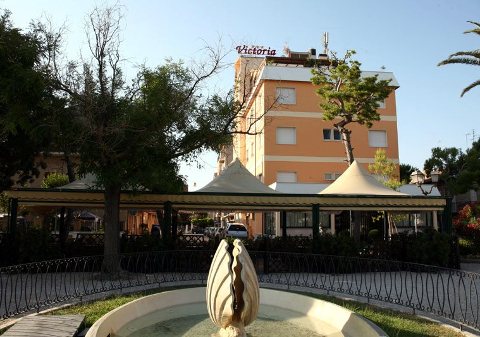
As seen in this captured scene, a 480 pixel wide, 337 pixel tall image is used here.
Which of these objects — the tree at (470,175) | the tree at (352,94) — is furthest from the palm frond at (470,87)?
the tree at (470,175)

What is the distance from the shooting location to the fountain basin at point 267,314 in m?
6.20

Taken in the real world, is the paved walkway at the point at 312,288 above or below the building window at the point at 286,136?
below

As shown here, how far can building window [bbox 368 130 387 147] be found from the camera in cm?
3419

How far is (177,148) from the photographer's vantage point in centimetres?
1440

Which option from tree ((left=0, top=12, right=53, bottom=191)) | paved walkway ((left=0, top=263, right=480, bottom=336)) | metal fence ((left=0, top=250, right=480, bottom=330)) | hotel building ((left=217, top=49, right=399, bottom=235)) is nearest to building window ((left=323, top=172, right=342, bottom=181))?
hotel building ((left=217, top=49, right=399, bottom=235))

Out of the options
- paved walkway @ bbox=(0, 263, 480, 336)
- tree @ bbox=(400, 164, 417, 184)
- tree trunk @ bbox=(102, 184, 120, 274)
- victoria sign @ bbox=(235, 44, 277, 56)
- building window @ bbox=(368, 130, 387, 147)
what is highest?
victoria sign @ bbox=(235, 44, 277, 56)

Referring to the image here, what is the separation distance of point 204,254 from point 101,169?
15.1 feet

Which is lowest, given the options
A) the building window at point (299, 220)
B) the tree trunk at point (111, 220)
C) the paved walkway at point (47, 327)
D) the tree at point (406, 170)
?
the paved walkway at point (47, 327)

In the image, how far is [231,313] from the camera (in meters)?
5.55

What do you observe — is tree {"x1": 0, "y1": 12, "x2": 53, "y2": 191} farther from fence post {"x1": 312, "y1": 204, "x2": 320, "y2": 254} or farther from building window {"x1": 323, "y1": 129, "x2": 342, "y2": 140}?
building window {"x1": 323, "y1": 129, "x2": 342, "y2": 140}

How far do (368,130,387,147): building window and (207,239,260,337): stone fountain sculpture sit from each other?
99.6 ft

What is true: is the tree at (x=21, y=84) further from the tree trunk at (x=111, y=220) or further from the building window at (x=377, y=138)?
the building window at (x=377, y=138)

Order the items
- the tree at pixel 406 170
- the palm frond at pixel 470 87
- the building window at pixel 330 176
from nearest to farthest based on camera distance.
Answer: the palm frond at pixel 470 87 < the building window at pixel 330 176 < the tree at pixel 406 170

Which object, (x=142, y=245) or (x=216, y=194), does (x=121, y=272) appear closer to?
(x=142, y=245)
